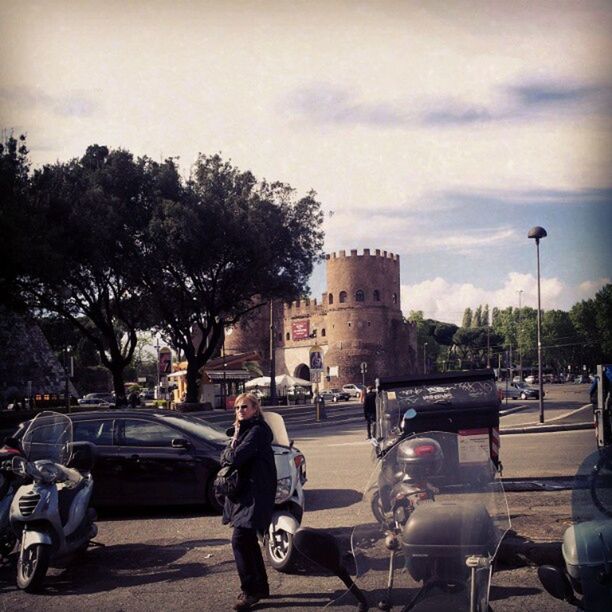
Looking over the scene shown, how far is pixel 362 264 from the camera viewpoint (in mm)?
90000

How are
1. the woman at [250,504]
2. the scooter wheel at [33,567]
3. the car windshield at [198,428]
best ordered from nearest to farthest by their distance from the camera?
the woman at [250,504]
the scooter wheel at [33,567]
the car windshield at [198,428]

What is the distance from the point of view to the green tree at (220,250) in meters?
37.3

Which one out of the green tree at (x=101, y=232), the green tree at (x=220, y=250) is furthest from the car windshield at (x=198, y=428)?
the green tree at (x=220, y=250)

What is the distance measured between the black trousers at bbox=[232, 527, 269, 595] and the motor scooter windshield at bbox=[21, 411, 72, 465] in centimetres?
231

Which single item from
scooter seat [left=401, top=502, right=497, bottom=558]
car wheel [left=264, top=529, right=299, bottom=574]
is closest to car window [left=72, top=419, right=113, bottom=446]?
car wheel [left=264, top=529, right=299, bottom=574]

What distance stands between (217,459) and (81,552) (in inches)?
112

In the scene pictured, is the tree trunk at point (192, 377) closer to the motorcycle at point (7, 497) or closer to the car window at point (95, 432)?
the car window at point (95, 432)

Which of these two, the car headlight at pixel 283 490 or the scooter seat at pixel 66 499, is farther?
the car headlight at pixel 283 490

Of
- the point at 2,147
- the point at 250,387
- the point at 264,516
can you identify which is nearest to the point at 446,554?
the point at 264,516

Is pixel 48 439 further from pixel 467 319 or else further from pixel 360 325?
pixel 467 319

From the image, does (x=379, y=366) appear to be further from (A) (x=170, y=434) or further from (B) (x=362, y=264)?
(A) (x=170, y=434)

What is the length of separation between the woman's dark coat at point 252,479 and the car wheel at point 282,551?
0.97 meters

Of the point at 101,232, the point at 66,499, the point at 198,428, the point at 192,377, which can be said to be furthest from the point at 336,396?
the point at 66,499

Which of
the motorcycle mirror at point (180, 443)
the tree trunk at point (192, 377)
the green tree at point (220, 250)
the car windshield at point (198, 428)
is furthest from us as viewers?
the tree trunk at point (192, 377)
